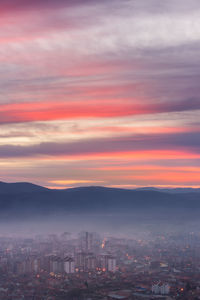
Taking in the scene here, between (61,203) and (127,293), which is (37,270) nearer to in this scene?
(127,293)

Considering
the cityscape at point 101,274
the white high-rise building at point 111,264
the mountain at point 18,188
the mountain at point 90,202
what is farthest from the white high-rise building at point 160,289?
the mountain at point 18,188

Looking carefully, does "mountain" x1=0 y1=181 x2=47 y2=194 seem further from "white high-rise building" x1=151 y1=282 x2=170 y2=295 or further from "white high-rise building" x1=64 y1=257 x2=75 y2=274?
"white high-rise building" x1=151 y1=282 x2=170 y2=295

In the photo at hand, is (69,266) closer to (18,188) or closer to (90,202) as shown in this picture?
(90,202)

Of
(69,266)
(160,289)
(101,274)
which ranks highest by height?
(69,266)

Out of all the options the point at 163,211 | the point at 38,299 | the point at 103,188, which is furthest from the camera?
the point at 103,188

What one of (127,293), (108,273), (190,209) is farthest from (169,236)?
(190,209)

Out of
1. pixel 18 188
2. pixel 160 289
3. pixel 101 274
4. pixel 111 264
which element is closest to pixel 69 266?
pixel 101 274

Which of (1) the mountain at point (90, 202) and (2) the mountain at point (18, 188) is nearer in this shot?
(1) the mountain at point (90, 202)

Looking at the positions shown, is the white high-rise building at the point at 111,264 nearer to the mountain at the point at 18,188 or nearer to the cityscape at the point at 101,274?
the cityscape at the point at 101,274
